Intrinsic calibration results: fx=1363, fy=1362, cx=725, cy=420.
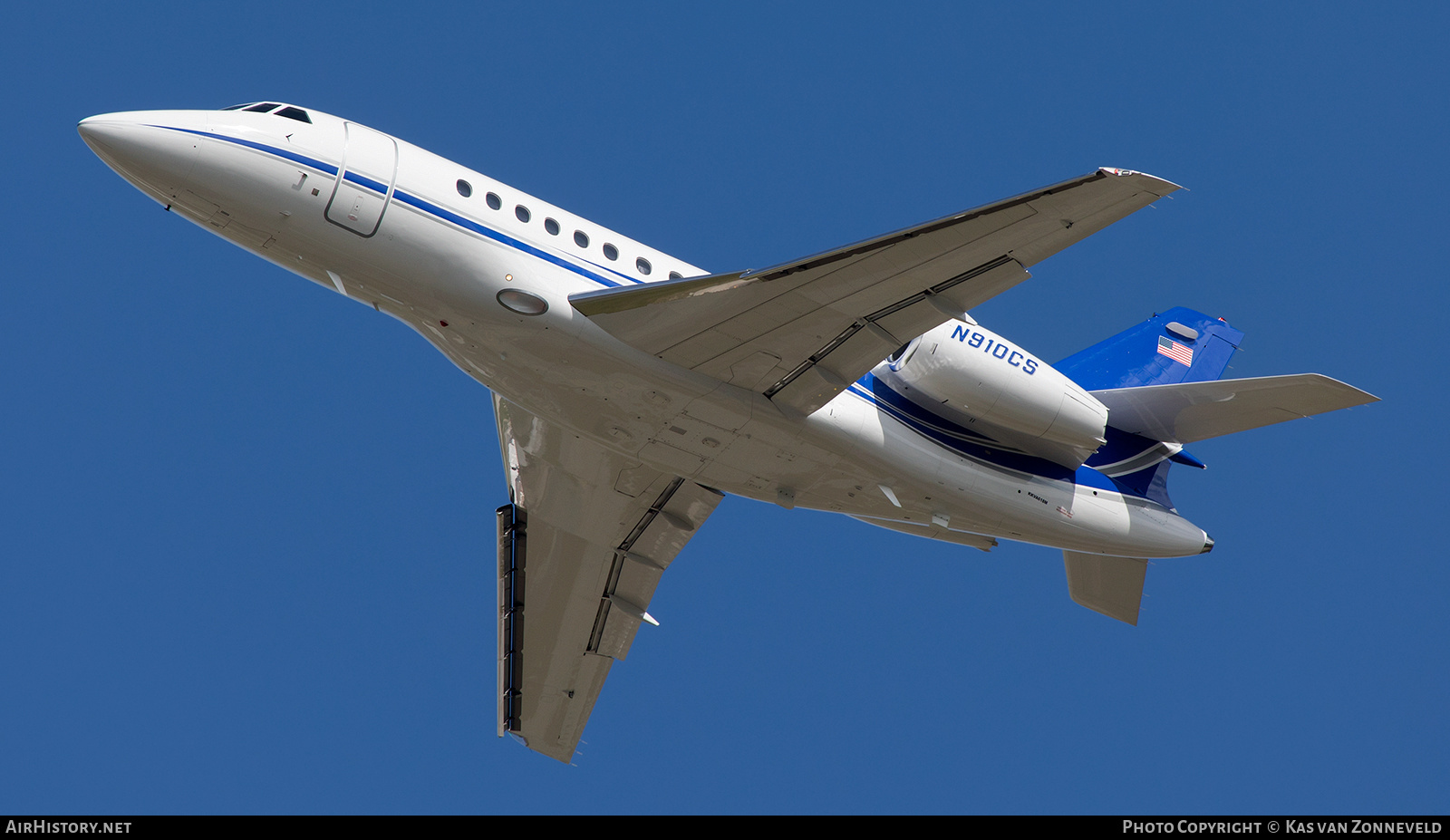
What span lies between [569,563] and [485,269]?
701 centimetres

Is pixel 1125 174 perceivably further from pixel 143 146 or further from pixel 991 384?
pixel 143 146

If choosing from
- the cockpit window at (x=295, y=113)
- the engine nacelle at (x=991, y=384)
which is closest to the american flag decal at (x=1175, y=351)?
the engine nacelle at (x=991, y=384)

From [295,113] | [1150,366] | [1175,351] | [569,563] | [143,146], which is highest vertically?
[1175,351]

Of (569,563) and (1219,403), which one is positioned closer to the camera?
(1219,403)

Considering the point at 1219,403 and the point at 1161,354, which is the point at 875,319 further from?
the point at 1161,354

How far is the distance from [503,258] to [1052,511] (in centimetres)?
842

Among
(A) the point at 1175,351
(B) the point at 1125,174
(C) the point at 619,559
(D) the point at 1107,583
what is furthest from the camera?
(A) the point at 1175,351

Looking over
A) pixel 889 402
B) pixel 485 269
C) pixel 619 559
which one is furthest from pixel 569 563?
pixel 485 269

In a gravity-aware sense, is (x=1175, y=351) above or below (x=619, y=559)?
above

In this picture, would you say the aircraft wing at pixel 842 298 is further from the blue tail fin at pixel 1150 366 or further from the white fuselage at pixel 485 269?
the blue tail fin at pixel 1150 366

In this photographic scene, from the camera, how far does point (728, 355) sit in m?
16.1

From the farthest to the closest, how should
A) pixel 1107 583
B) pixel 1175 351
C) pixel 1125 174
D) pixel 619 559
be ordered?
pixel 1175 351 → pixel 619 559 → pixel 1107 583 → pixel 1125 174
